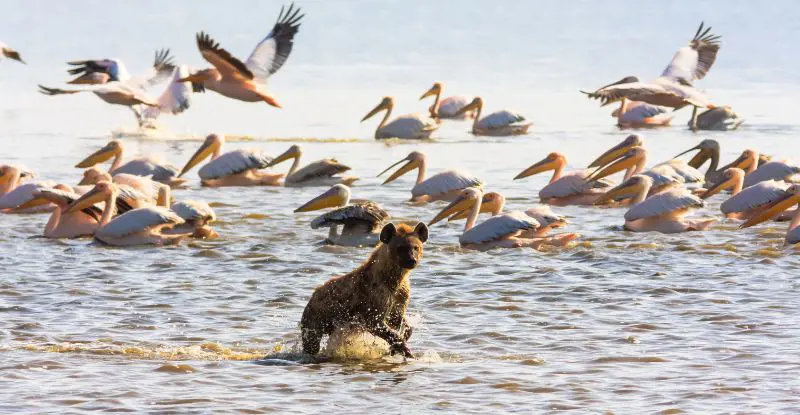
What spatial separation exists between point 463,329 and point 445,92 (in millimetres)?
24896

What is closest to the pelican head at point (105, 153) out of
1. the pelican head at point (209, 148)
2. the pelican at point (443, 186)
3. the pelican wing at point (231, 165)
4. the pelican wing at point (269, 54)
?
the pelican head at point (209, 148)

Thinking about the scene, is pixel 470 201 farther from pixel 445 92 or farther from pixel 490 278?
pixel 445 92

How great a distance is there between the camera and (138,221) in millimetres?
12461

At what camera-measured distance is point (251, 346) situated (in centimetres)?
856

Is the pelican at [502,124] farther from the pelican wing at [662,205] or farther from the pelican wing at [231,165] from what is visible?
the pelican wing at [662,205]

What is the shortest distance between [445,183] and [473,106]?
11685 mm

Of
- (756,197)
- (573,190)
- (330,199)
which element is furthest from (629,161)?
(330,199)

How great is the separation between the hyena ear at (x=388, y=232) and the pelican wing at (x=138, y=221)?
4.89m

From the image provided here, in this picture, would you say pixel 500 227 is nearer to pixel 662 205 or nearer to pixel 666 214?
pixel 662 205

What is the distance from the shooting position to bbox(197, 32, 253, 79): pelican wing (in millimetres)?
17688

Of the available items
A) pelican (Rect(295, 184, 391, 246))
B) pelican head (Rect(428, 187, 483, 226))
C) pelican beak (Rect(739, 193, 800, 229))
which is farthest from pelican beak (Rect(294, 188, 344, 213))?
pelican beak (Rect(739, 193, 800, 229))

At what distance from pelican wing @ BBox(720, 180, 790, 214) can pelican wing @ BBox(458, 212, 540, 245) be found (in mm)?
2542

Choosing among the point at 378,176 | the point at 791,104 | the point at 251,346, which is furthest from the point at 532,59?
the point at 251,346

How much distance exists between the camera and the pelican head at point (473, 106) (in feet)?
86.8
